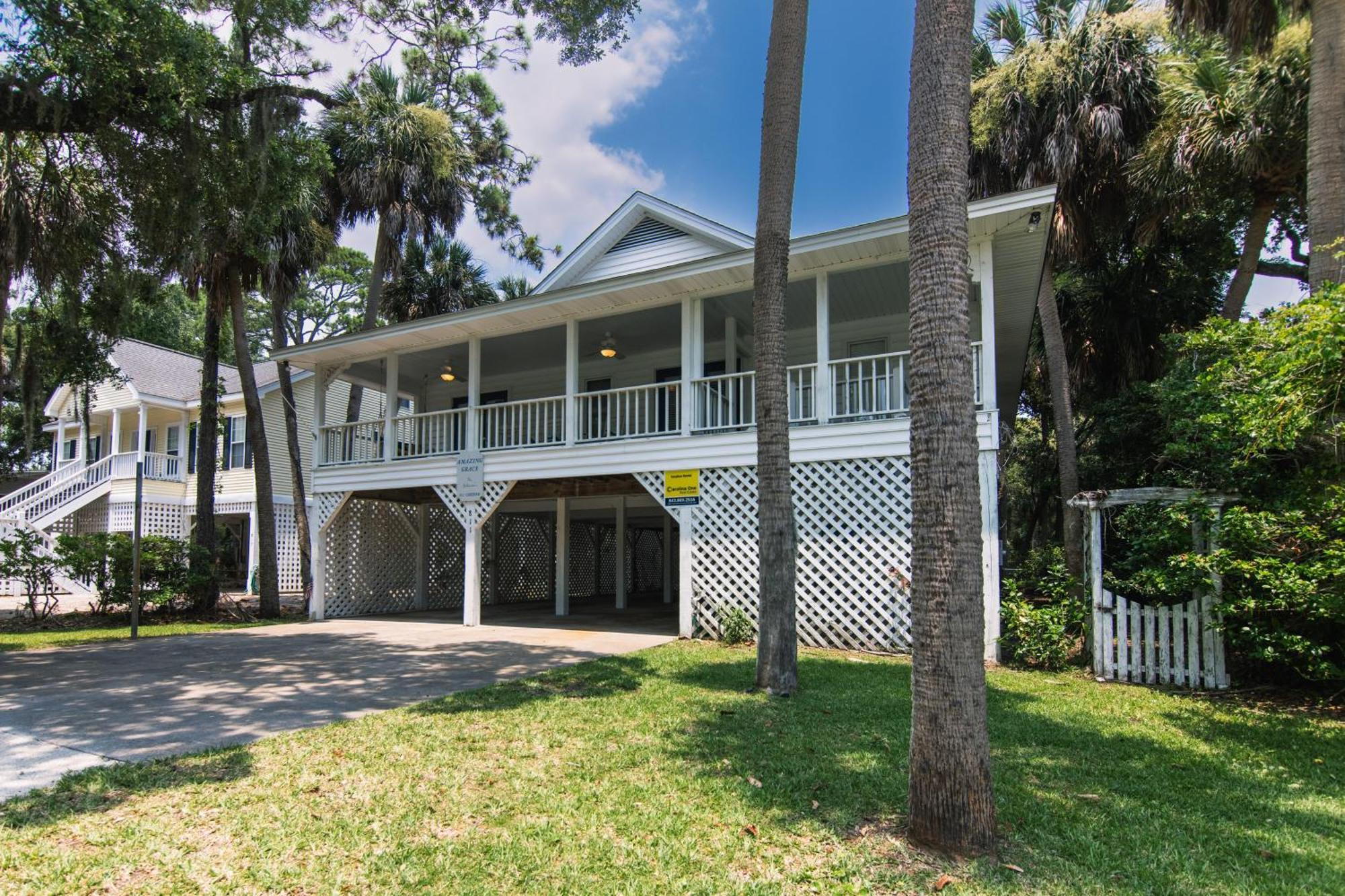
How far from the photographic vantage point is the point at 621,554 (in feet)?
53.7

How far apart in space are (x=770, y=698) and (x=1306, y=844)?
143 inches

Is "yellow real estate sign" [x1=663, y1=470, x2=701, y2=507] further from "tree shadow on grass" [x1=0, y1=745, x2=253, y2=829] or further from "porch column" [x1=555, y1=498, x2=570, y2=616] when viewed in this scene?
"tree shadow on grass" [x1=0, y1=745, x2=253, y2=829]

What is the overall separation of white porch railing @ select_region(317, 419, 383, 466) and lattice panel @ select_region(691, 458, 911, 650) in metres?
6.98

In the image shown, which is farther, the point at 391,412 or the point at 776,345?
the point at 391,412

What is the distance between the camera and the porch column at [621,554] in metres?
15.8

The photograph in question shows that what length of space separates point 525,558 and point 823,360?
11435 mm

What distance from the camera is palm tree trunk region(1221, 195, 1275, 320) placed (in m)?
11.8

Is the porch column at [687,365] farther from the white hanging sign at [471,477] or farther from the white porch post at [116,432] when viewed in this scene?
the white porch post at [116,432]

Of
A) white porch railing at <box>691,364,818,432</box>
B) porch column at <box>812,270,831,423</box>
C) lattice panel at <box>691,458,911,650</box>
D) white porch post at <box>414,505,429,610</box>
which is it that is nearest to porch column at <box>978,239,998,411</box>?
lattice panel at <box>691,458,911,650</box>

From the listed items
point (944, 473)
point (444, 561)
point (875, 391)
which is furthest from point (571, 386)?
point (944, 473)

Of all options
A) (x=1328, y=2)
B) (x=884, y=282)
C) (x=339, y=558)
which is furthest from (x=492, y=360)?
(x=1328, y=2)

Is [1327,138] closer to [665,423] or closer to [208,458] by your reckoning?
[665,423]

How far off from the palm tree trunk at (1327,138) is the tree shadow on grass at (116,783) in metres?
9.71

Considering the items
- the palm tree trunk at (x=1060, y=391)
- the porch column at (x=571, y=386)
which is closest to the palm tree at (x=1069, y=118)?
the palm tree trunk at (x=1060, y=391)
